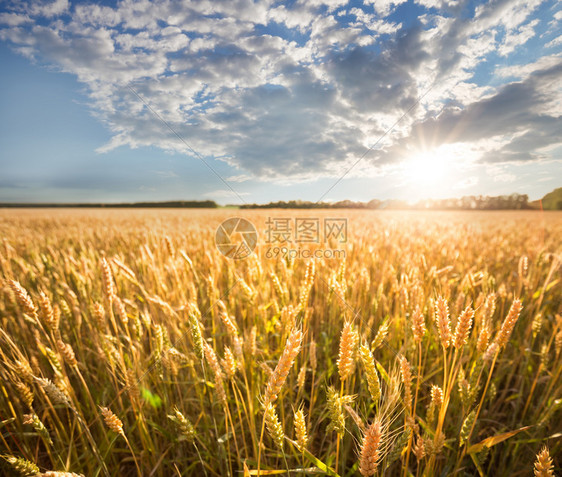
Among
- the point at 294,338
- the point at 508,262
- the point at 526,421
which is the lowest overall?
the point at 526,421

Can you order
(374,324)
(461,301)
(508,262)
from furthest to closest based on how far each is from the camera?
(508,262) < (374,324) < (461,301)

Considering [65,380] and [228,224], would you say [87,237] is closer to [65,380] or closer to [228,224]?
[228,224]

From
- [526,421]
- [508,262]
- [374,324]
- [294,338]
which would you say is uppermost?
[294,338]

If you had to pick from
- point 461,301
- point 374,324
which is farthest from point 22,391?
point 461,301

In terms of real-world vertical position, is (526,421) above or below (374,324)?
below

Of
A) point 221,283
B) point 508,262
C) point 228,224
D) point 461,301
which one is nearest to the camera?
point 461,301

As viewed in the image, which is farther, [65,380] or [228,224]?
[228,224]

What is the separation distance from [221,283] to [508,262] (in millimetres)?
3823

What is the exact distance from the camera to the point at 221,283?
3.00 metres

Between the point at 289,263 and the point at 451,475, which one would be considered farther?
the point at 289,263

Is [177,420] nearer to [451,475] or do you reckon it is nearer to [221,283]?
[451,475]

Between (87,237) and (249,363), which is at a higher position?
(87,237)

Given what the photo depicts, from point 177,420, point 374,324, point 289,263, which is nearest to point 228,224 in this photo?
Result: point 289,263

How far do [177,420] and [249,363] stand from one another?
57 cm
